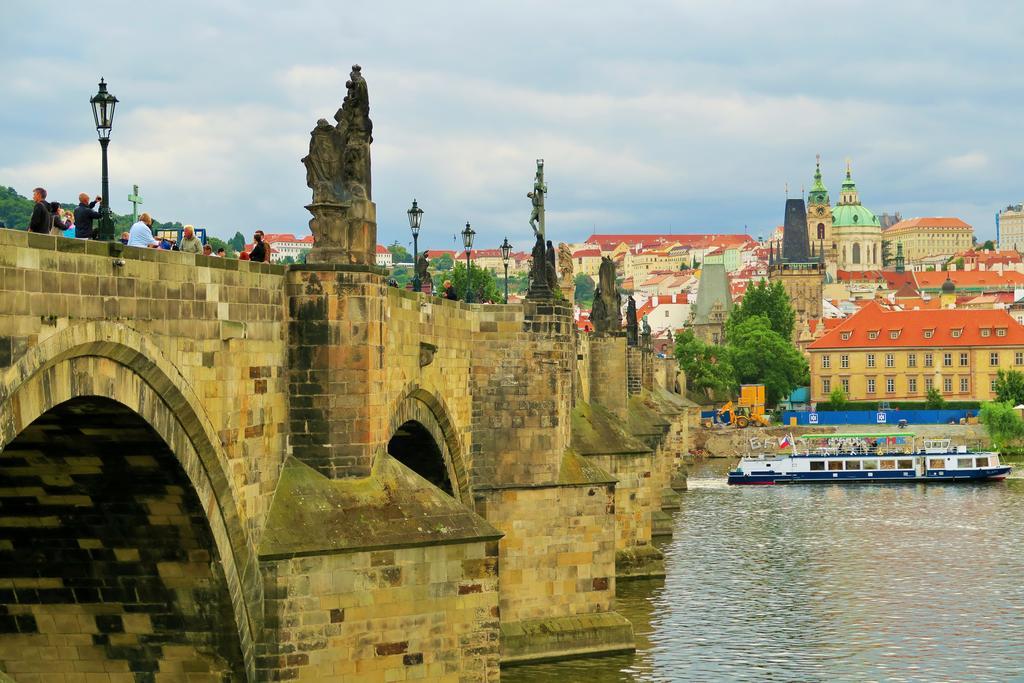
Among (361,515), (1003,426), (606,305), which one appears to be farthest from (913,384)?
(361,515)

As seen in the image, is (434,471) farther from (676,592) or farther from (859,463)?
(859,463)

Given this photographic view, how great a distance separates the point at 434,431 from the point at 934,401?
110m

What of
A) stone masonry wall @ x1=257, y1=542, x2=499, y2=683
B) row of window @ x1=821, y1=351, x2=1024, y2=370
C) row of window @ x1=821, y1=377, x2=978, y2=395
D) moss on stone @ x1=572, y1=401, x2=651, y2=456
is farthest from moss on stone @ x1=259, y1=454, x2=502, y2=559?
row of window @ x1=821, y1=351, x2=1024, y2=370

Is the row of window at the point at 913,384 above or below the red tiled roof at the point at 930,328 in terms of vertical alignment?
below

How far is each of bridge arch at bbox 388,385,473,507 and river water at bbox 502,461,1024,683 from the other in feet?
12.4

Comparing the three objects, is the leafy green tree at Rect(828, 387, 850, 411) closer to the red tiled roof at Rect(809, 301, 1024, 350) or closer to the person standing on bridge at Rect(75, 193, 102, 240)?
the red tiled roof at Rect(809, 301, 1024, 350)

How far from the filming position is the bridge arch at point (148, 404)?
15.9 m

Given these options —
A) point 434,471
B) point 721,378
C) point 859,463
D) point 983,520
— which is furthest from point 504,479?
point 721,378

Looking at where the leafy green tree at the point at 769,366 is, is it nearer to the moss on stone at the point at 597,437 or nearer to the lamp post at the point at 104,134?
the moss on stone at the point at 597,437

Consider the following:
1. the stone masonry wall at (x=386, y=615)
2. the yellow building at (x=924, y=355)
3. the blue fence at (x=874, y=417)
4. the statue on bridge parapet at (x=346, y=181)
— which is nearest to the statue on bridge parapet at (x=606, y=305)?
the statue on bridge parapet at (x=346, y=181)

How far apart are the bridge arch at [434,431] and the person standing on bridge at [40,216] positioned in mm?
9660

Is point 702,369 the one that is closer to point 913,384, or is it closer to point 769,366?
point 769,366

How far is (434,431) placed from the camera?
30.5m

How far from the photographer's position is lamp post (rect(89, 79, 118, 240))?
17672 mm
